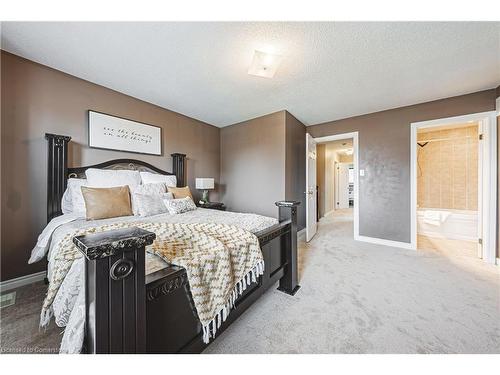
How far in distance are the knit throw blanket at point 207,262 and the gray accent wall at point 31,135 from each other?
52.7 inches

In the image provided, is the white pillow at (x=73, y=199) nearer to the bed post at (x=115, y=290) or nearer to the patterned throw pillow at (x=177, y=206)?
the patterned throw pillow at (x=177, y=206)

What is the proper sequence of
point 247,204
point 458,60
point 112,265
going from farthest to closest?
1. point 247,204
2. point 458,60
3. point 112,265

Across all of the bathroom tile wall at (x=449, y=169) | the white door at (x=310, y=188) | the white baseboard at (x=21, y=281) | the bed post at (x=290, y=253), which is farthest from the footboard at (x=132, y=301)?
the bathroom tile wall at (x=449, y=169)

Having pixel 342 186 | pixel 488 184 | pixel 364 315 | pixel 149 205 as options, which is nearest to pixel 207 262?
pixel 364 315

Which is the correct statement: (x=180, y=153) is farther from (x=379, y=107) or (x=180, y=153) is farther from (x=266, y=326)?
(x=379, y=107)

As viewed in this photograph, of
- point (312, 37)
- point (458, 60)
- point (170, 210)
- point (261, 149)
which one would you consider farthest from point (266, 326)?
point (458, 60)

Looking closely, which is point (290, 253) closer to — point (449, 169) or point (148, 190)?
point (148, 190)

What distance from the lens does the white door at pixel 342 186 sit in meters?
7.92

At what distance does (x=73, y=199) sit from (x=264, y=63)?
2520 mm

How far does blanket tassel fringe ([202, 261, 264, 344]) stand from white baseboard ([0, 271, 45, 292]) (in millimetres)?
2262

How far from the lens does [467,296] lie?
1786mm

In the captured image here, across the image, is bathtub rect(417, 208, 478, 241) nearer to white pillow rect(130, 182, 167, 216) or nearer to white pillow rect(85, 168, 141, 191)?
white pillow rect(130, 182, 167, 216)
